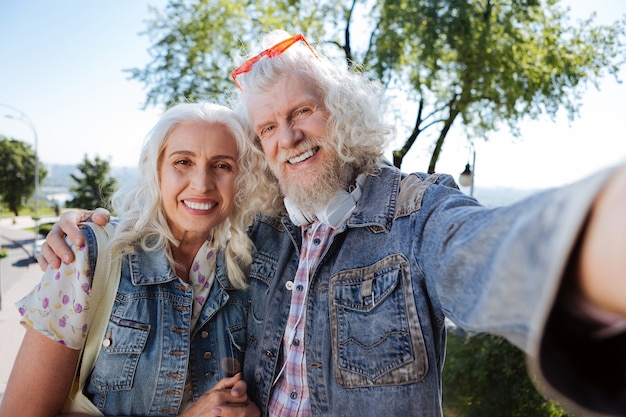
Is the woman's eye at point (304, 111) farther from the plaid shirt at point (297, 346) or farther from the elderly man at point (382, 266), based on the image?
the plaid shirt at point (297, 346)

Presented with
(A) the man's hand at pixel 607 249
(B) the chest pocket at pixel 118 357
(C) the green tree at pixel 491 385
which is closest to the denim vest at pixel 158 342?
(B) the chest pocket at pixel 118 357

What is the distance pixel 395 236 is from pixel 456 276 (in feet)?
2.51

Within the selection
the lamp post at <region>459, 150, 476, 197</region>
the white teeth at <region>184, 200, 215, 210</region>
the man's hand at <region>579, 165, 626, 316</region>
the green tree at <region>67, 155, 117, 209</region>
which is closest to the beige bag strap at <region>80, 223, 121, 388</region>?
the white teeth at <region>184, 200, 215, 210</region>

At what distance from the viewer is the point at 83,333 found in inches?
68.1

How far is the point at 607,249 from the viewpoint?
539 millimetres

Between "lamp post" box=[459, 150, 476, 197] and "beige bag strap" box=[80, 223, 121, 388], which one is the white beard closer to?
"beige bag strap" box=[80, 223, 121, 388]

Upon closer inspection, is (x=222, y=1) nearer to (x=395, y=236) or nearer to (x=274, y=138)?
(x=274, y=138)

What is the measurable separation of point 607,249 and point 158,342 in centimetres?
177

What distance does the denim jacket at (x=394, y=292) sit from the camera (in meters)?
Result: 0.71

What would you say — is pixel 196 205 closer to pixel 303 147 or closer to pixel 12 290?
pixel 303 147

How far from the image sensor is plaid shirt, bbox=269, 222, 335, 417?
6.23 feet

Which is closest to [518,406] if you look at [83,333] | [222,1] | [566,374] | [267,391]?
[267,391]

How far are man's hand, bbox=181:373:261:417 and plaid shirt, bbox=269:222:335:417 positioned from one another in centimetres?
12

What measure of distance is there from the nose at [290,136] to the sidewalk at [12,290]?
27.1ft
